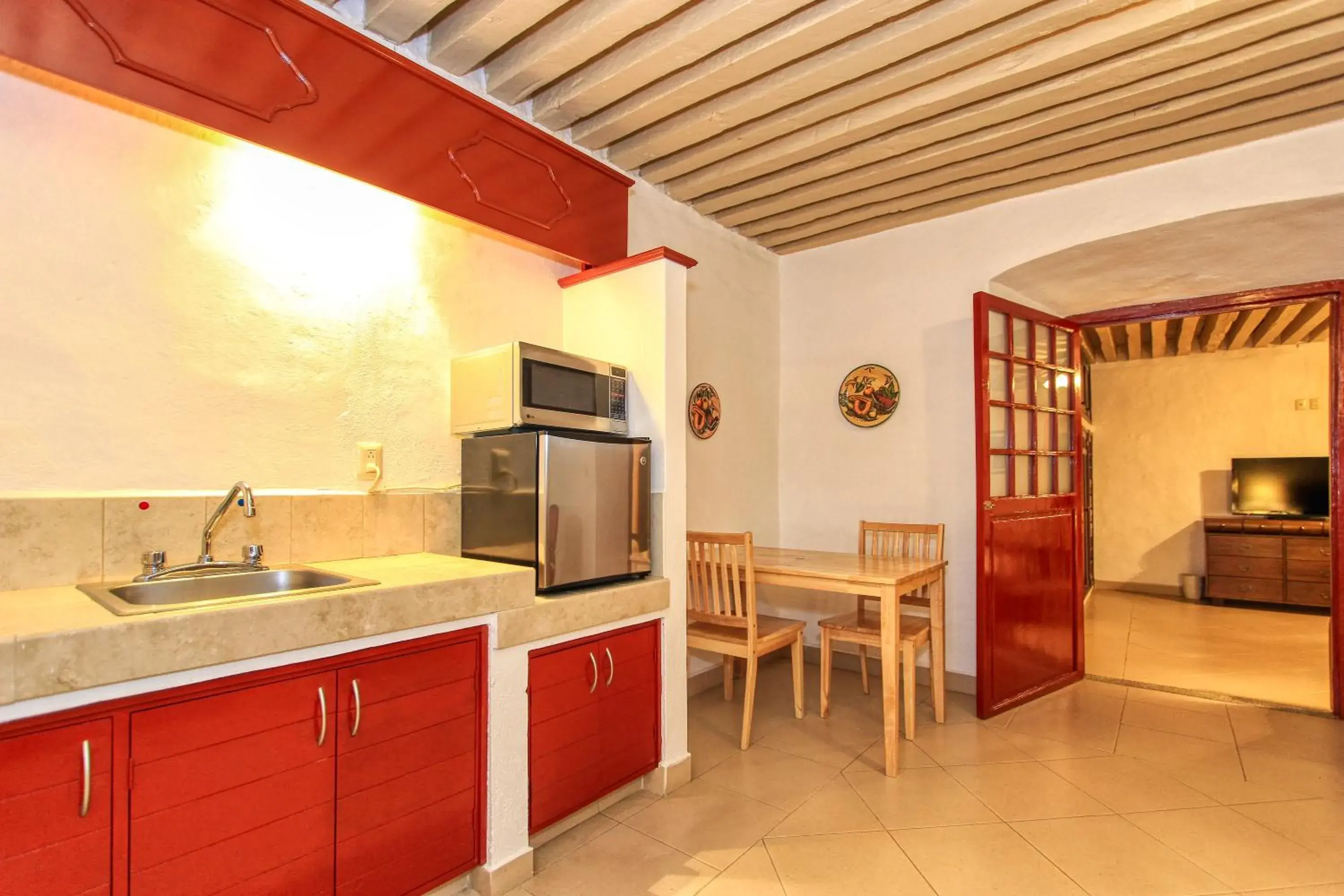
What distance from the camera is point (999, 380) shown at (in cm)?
360

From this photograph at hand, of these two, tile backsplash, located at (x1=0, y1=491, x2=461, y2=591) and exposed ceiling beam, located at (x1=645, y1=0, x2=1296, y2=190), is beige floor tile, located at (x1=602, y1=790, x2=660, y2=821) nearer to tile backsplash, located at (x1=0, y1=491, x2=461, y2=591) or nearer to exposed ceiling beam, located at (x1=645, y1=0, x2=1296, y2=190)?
tile backsplash, located at (x1=0, y1=491, x2=461, y2=591)

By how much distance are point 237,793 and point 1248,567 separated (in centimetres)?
763

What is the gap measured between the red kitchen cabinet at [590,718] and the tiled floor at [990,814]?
16 cm

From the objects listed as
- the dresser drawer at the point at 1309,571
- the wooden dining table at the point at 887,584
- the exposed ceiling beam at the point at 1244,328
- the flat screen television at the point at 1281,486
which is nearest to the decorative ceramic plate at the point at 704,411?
the wooden dining table at the point at 887,584

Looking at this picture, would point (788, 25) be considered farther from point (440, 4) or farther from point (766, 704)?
point (766, 704)

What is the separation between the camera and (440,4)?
2.17 m

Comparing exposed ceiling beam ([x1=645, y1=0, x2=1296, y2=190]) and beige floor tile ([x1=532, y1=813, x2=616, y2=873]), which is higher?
exposed ceiling beam ([x1=645, y1=0, x2=1296, y2=190])

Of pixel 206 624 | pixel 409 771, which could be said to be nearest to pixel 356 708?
pixel 409 771

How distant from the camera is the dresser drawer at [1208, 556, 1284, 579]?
5922mm

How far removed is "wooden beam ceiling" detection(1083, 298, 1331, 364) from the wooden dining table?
11.4 feet

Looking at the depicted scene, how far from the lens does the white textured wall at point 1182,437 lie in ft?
21.0

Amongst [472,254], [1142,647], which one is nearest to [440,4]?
[472,254]

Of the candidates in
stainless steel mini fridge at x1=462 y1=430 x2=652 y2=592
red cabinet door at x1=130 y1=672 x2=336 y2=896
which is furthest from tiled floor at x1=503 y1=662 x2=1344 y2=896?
stainless steel mini fridge at x1=462 y1=430 x2=652 y2=592

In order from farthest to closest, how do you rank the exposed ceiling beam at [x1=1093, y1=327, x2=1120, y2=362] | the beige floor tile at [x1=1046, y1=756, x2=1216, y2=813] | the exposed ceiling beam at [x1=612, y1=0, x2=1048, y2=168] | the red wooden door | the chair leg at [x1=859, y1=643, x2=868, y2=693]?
the exposed ceiling beam at [x1=1093, y1=327, x2=1120, y2=362] → the chair leg at [x1=859, y1=643, x2=868, y2=693] → the red wooden door → the beige floor tile at [x1=1046, y1=756, x2=1216, y2=813] → the exposed ceiling beam at [x1=612, y1=0, x2=1048, y2=168]
